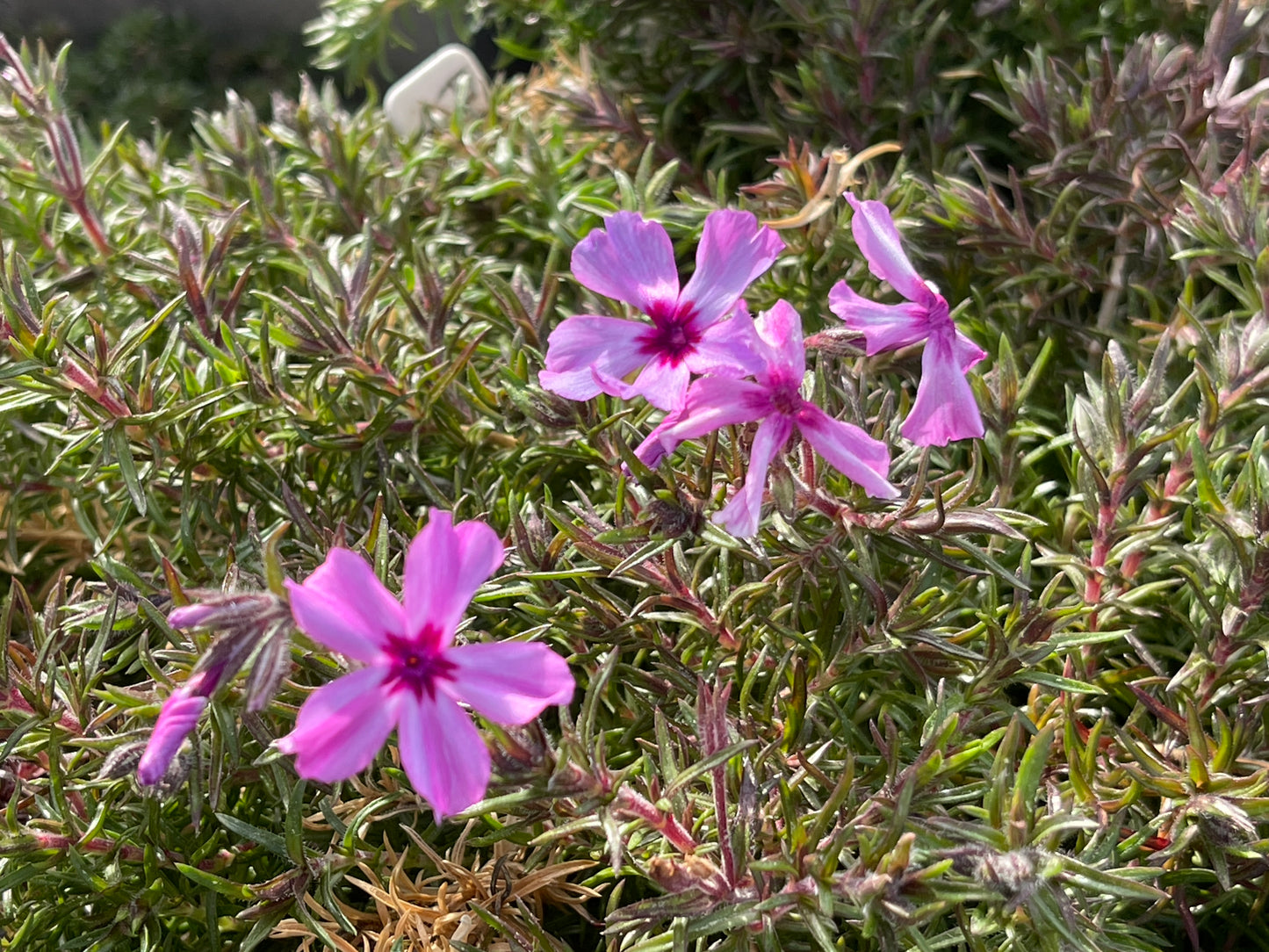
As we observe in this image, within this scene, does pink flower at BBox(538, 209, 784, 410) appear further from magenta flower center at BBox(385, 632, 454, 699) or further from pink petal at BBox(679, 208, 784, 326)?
magenta flower center at BBox(385, 632, 454, 699)

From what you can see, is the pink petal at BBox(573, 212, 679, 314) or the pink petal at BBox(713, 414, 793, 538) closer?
the pink petal at BBox(713, 414, 793, 538)

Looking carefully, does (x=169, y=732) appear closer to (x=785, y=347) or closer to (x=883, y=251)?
(x=785, y=347)

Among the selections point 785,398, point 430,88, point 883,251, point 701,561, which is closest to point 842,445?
point 785,398

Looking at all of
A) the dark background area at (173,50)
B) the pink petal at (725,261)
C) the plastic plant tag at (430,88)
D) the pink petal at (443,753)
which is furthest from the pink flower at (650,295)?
the dark background area at (173,50)

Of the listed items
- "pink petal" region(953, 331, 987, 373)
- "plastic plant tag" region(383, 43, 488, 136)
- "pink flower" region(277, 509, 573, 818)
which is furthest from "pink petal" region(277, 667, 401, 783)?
"plastic plant tag" region(383, 43, 488, 136)

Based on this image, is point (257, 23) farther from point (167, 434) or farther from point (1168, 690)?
→ point (1168, 690)

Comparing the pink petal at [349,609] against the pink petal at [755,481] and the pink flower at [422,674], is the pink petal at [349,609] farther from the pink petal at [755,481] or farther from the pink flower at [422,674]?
the pink petal at [755,481]

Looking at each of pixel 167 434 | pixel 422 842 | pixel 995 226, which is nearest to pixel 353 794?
→ pixel 422 842
